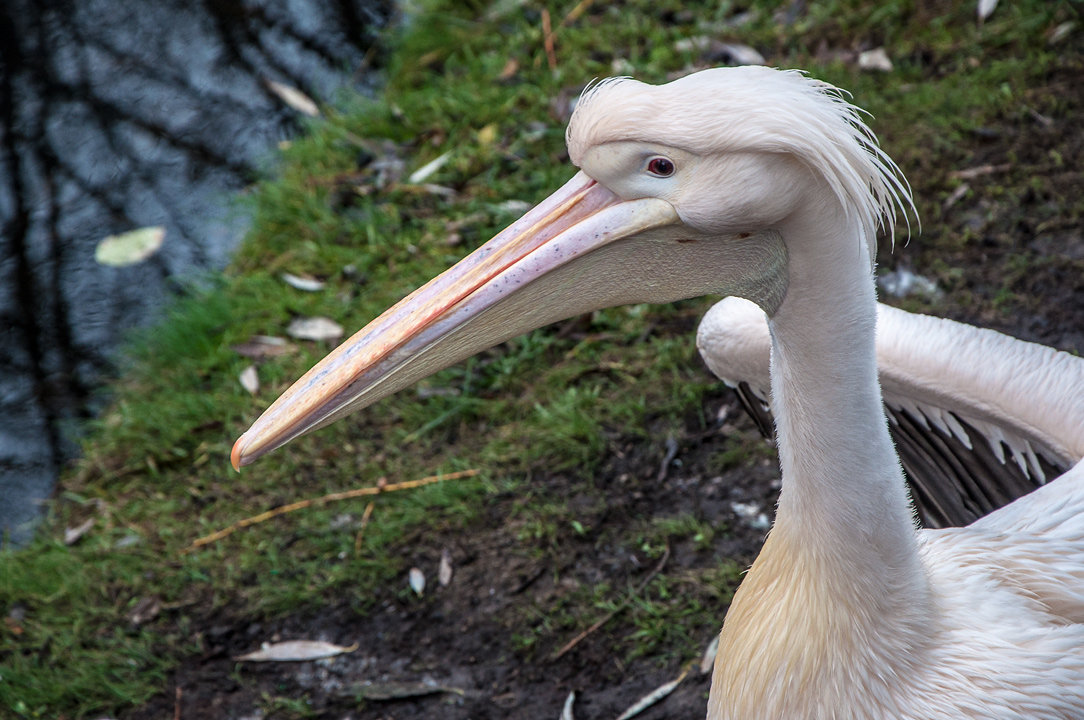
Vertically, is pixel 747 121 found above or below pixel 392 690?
above

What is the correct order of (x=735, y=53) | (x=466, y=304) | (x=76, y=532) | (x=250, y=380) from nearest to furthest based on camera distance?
1. (x=466, y=304)
2. (x=76, y=532)
3. (x=250, y=380)
4. (x=735, y=53)

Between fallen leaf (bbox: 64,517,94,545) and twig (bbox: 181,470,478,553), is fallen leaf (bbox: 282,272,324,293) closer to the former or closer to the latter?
twig (bbox: 181,470,478,553)

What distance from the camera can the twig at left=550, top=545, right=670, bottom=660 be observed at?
2.43 metres

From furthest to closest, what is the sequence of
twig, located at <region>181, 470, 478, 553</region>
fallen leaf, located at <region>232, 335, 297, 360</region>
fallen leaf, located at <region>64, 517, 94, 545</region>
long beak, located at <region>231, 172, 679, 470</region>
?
fallen leaf, located at <region>232, 335, 297, 360</region>
fallen leaf, located at <region>64, 517, 94, 545</region>
twig, located at <region>181, 470, 478, 553</region>
long beak, located at <region>231, 172, 679, 470</region>

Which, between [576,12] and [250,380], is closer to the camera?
[250,380]

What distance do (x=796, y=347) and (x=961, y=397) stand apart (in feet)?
2.30

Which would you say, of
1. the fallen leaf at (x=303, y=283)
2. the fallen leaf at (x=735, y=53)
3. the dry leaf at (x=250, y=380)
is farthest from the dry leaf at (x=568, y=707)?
the fallen leaf at (x=735, y=53)

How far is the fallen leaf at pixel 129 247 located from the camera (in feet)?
13.2

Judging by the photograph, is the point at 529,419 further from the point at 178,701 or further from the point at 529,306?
the point at 529,306

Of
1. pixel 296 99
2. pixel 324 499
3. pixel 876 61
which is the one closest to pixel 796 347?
pixel 324 499

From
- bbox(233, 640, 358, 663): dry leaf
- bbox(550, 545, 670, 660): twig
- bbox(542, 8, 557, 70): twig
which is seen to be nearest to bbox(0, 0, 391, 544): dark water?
bbox(542, 8, 557, 70): twig

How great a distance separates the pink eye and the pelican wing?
2.69 ft

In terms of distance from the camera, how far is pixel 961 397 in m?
1.91

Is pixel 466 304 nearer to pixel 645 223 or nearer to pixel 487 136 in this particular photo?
pixel 645 223
